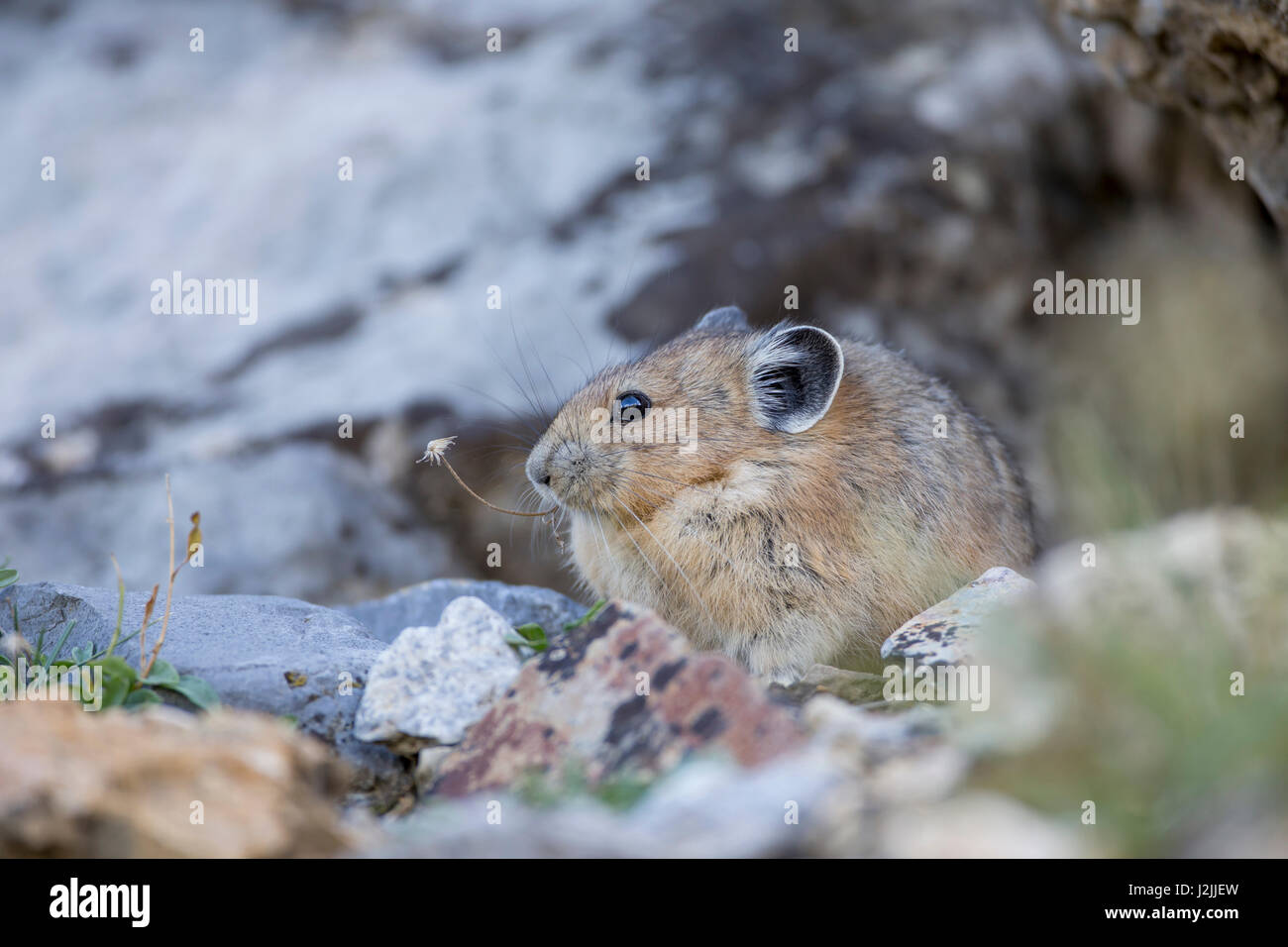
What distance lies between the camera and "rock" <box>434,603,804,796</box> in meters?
3.93

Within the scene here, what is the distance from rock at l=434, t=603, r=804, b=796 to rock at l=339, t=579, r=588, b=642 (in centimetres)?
206

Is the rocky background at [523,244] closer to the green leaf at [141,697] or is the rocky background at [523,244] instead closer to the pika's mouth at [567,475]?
the pika's mouth at [567,475]

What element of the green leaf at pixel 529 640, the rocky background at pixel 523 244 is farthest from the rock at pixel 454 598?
the green leaf at pixel 529 640

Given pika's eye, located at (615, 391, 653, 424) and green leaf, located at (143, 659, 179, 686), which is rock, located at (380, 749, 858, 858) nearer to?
green leaf, located at (143, 659, 179, 686)

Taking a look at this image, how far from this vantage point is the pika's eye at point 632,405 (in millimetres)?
6422

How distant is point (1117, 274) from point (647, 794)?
925 centimetres

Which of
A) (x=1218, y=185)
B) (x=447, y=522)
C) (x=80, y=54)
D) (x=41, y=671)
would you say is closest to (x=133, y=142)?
(x=80, y=54)

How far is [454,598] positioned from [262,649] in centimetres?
160

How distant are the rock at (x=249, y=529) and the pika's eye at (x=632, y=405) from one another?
11.7ft

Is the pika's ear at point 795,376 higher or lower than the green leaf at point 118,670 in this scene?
higher

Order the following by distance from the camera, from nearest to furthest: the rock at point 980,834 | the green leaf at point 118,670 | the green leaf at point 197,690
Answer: the rock at point 980,834 < the green leaf at point 118,670 < the green leaf at point 197,690

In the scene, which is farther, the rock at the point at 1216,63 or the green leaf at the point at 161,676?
the rock at the point at 1216,63
